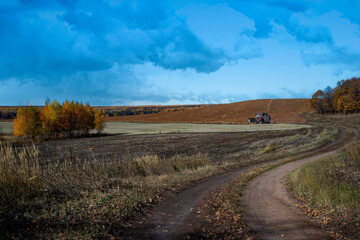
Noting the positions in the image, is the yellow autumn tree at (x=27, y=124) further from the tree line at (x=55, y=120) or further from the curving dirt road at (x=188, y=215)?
the curving dirt road at (x=188, y=215)

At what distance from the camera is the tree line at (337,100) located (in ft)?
296

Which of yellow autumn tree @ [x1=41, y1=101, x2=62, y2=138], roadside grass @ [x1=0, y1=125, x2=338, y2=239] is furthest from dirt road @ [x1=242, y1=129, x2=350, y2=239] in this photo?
yellow autumn tree @ [x1=41, y1=101, x2=62, y2=138]

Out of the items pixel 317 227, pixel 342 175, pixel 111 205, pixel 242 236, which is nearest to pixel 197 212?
pixel 242 236

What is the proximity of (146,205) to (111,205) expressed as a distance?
1276 millimetres

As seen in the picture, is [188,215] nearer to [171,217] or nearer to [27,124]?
[171,217]

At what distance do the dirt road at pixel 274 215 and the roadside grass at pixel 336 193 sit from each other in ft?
1.84

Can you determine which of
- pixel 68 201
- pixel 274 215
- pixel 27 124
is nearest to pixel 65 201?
pixel 68 201

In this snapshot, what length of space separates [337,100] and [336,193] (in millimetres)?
102856

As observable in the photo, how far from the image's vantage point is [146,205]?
29.8 feet

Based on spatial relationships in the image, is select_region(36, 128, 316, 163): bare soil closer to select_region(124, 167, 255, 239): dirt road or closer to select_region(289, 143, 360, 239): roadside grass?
select_region(124, 167, 255, 239): dirt road

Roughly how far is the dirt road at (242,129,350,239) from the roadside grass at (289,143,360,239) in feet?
1.84

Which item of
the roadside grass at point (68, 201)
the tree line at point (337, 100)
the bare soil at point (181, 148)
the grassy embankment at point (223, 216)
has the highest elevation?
the tree line at point (337, 100)

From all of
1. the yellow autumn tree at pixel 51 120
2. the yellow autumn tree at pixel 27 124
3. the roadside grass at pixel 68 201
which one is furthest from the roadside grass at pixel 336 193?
the yellow autumn tree at pixel 51 120

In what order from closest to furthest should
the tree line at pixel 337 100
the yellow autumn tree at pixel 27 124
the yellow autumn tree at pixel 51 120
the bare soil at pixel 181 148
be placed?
the bare soil at pixel 181 148
the yellow autumn tree at pixel 27 124
the yellow autumn tree at pixel 51 120
the tree line at pixel 337 100
